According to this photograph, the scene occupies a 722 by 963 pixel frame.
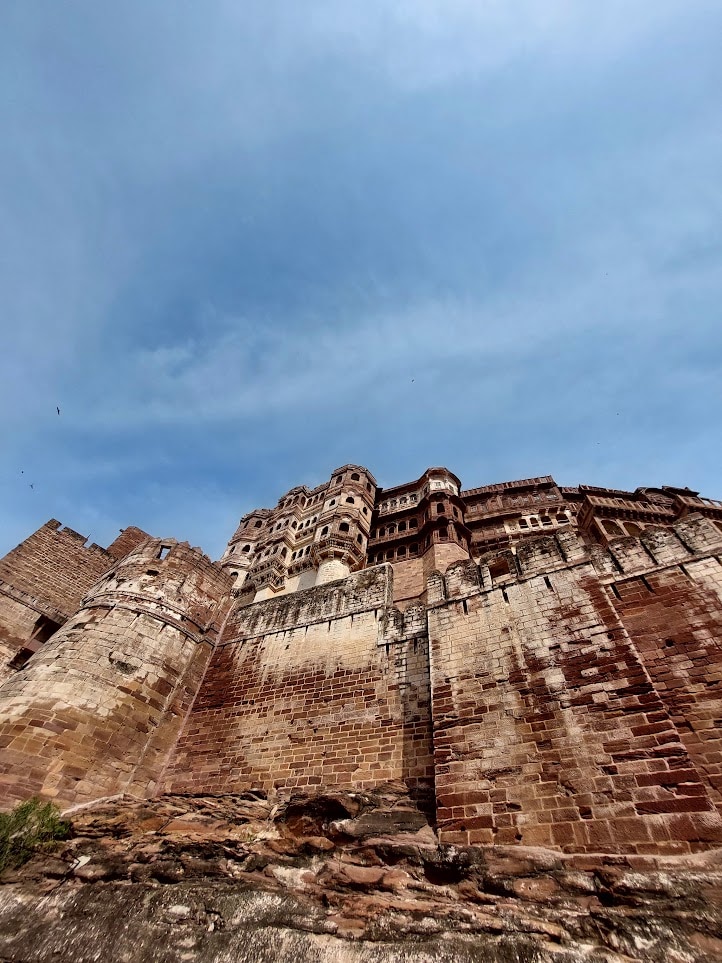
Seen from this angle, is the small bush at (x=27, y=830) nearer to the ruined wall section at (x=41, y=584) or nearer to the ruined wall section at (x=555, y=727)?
the ruined wall section at (x=555, y=727)

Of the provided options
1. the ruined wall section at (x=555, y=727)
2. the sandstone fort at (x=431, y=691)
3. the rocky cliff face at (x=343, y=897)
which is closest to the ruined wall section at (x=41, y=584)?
the sandstone fort at (x=431, y=691)

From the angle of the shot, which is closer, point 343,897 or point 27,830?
point 343,897

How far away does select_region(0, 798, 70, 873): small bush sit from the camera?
752cm

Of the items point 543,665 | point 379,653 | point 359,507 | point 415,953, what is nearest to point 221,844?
point 415,953

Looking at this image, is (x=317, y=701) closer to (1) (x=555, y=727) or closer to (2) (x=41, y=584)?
(1) (x=555, y=727)

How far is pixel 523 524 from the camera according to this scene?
32.9 meters

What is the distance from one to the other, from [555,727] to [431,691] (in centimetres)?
249

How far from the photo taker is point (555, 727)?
7.38 metres

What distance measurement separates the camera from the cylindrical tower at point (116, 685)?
31.0 ft

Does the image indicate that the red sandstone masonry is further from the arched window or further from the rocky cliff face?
the arched window

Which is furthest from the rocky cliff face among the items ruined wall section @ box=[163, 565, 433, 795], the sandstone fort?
ruined wall section @ box=[163, 565, 433, 795]

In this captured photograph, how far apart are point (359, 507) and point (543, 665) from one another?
2622cm

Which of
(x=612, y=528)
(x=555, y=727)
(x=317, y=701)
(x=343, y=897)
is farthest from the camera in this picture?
(x=612, y=528)

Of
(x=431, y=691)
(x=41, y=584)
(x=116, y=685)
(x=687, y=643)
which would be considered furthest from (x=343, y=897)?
(x=41, y=584)
